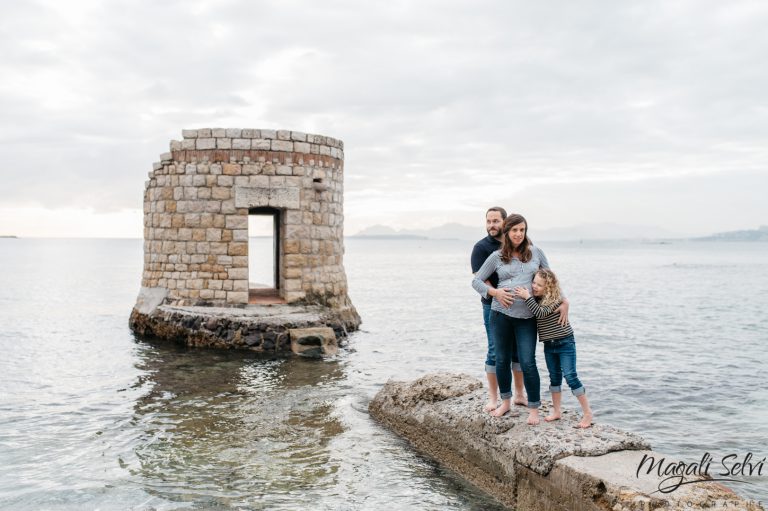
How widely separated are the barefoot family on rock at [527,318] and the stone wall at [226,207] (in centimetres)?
810

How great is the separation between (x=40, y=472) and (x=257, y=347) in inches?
251

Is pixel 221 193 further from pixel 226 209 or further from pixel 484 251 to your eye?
pixel 484 251

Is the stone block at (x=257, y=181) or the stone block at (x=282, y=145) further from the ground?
the stone block at (x=282, y=145)

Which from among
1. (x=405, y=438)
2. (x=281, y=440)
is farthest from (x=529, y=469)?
(x=281, y=440)

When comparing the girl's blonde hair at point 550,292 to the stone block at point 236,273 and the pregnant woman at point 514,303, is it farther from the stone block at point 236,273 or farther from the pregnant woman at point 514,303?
the stone block at point 236,273

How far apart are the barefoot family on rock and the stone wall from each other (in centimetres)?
810

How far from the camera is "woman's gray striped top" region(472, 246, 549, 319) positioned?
6.21 metres

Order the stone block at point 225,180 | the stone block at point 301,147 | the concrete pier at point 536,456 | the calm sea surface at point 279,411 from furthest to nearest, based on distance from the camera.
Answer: the stone block at point 301,147 < the stone block at point 225,180 < the calm sea surface at point 279,411 < the concrete pier at point 536,456

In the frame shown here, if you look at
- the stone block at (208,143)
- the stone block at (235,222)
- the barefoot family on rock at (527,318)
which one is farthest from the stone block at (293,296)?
the barefoot family on rock at (527,318)

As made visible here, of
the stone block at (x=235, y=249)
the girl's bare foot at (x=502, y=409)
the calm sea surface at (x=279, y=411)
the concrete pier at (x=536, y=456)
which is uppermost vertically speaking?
the stone block at (x=235, y=249)

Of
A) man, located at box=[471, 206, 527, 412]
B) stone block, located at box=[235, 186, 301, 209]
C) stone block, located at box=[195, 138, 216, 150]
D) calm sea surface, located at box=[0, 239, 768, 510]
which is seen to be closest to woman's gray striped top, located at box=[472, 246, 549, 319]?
man, located at box=[471, 206, 527, 412]

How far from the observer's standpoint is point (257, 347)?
13.2 meters

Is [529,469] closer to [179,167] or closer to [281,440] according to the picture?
[281,440]

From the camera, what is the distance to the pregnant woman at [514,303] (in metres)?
6.23
